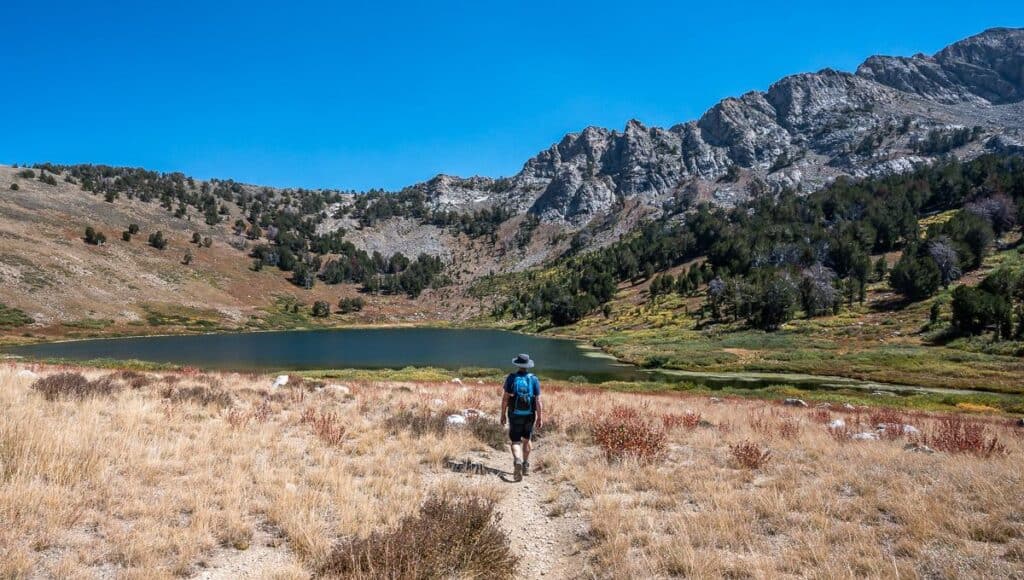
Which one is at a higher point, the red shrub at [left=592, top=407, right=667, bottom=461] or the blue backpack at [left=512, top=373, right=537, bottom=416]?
the blue backpack at [left=512, top=373, right=537, bottom=416]

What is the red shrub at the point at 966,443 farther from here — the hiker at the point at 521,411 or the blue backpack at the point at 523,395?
the blue backpack at the point at 523,395

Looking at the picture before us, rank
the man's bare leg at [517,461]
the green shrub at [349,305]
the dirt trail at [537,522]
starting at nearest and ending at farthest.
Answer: the dirt trail at [537,522] → the man's bare leg at [517,461] → the green shrub at [349,305]

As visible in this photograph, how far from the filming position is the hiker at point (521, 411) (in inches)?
446

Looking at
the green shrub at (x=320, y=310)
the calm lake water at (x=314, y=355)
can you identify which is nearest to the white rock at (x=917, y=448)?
the calm lake water at (x=314, y=355)

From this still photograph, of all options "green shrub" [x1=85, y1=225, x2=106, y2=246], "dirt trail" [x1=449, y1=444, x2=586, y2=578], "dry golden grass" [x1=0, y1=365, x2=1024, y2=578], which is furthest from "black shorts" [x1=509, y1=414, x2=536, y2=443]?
"green shrub" [x1=85, y1=225, x2=106, y2=246]

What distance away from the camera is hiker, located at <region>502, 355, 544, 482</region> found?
11320mm

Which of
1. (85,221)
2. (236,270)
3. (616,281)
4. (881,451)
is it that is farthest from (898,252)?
(85,221)

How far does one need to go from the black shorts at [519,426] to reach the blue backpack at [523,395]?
98 millimetres

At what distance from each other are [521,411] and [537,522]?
3.21 meters

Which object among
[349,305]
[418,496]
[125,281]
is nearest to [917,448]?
[418,496]

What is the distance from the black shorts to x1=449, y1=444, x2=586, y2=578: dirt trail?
93cm

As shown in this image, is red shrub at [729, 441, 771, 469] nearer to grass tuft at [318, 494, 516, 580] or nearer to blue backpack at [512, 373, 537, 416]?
blue backpack at [512, 373, 537, 416]

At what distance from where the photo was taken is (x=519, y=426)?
11383 mm

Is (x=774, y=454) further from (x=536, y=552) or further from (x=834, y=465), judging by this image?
(x=536, y=552)
